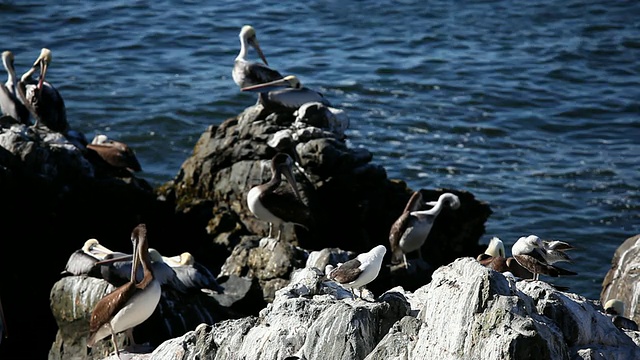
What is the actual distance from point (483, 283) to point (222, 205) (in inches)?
332

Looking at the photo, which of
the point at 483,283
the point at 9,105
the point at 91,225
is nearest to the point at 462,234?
the point at 91,225

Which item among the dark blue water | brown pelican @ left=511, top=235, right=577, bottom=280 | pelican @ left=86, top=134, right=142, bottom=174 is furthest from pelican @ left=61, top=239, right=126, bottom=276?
the dark blue water

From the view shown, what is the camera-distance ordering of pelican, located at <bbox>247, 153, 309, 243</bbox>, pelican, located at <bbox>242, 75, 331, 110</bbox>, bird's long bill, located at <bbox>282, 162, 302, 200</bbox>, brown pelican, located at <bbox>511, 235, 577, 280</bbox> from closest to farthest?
brown pelican, located at <bbox>511, 235, 577, 280</bbox> < pelican, located at <bbox>247, 153, 309, 243</bbox> < bird's long bill, located at <bbox>282, 162, 302, 200</bbox> < pelican, located at <bbox>242, 75, 331, 110</bbox>

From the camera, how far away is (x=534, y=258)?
32.4 ft

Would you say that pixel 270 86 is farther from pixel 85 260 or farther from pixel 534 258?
pixel 534 258

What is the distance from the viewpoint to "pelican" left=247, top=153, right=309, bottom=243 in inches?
516

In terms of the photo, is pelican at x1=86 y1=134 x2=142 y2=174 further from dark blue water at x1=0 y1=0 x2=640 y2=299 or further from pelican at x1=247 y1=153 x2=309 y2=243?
dark blue water at x1=0 y1=0 x2=640 y2=299

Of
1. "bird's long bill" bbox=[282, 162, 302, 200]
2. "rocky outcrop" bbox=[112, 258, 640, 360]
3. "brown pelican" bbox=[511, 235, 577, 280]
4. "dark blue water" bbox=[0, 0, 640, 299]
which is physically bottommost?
"dark blue water" bbox=[0, 0, 640, 299]

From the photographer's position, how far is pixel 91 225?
14.5 metres

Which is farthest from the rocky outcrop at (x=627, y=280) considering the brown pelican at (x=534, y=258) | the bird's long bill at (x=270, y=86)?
the bird's long bill at (x=270, y=86)

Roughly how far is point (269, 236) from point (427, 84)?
11.3m

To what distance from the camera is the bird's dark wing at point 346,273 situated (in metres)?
8.70

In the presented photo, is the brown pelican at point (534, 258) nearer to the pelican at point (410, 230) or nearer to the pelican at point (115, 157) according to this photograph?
the pelican at point (410, 230)

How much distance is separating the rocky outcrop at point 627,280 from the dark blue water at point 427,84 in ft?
11.6
